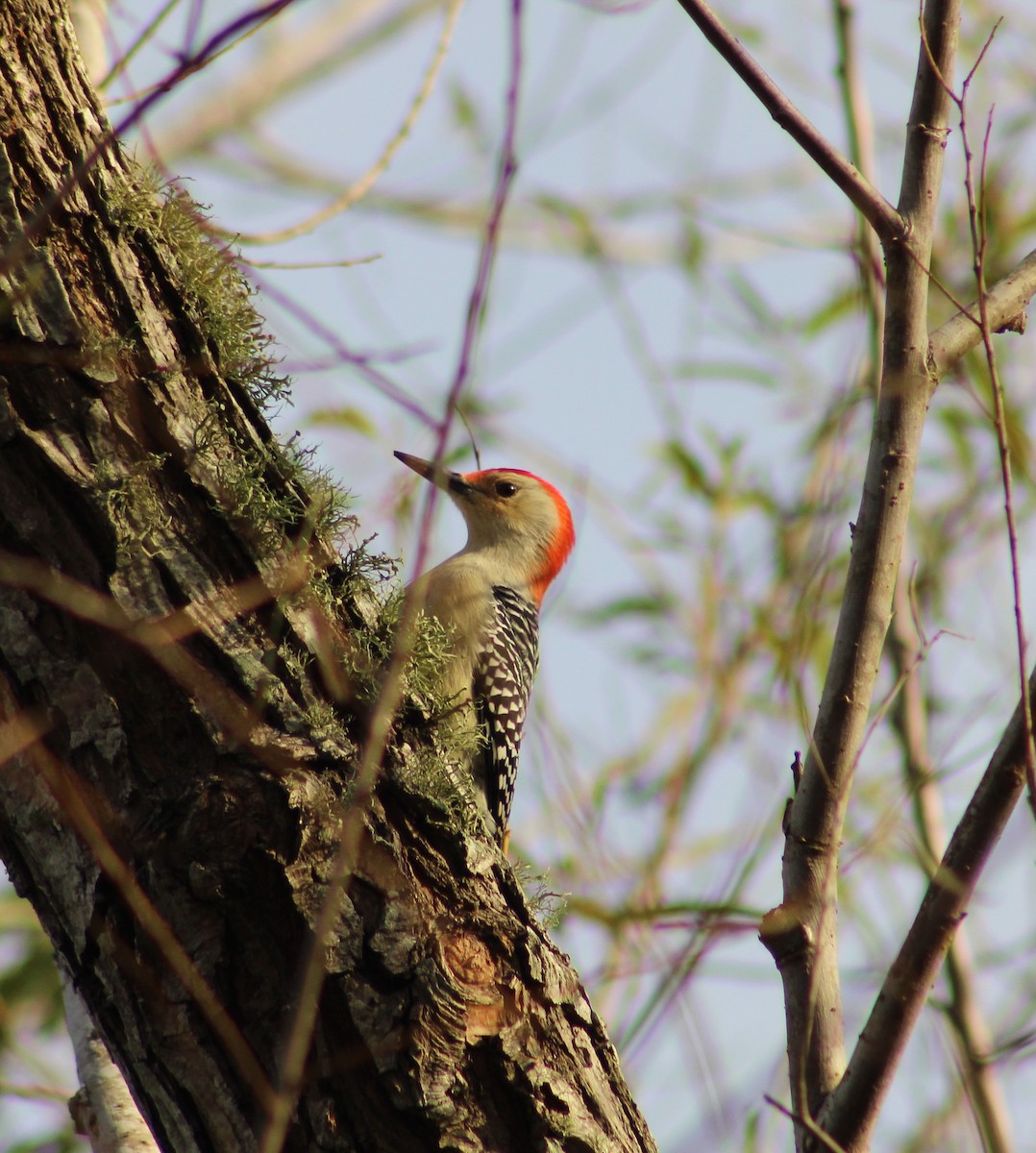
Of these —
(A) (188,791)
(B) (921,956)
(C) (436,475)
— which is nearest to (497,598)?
(A) (188,791)

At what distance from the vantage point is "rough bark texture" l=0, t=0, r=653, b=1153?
2.41 meters

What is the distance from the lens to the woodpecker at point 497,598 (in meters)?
4.92

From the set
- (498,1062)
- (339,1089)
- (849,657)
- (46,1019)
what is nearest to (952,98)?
(849,657)

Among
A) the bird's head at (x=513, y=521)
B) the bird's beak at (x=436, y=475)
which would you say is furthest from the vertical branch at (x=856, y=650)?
the bird's head at (x=513, y=521)

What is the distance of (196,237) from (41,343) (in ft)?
1.90

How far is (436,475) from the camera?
5.70ft

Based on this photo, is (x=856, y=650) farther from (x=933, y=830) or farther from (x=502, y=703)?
(x=933, y=830)

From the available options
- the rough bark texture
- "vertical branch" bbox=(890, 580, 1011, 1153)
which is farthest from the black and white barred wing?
the rough bark texture

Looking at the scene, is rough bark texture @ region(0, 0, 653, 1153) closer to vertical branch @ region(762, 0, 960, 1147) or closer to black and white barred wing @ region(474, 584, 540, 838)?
vertical branch @ region(762, 0, 960, 1147)

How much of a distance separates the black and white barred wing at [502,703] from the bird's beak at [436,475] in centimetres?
69

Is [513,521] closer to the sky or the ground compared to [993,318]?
closer to the sky

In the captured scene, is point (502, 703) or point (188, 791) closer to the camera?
point (188, 791)

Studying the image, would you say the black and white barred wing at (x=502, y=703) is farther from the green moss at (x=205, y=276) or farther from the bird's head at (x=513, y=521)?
the green moss at (x=205, y=276)

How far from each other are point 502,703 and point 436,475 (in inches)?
131
